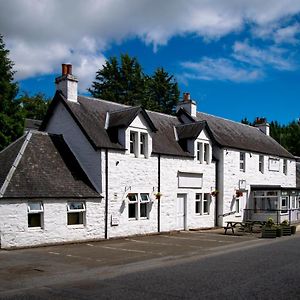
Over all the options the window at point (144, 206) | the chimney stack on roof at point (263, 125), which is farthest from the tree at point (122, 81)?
the window at point (144, 206)

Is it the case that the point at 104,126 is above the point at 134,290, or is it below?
above

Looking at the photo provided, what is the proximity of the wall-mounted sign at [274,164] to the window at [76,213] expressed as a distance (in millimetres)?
20232

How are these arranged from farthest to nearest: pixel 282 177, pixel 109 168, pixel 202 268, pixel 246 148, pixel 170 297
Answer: pixel 282 177
pixel 246 148
pixel 109 168
pixel 202 268
pixel 170 297

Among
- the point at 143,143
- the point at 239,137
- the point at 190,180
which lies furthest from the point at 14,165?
the point at 239,137

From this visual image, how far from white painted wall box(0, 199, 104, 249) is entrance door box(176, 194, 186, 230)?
6493mm

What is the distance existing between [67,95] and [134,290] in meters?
15.7

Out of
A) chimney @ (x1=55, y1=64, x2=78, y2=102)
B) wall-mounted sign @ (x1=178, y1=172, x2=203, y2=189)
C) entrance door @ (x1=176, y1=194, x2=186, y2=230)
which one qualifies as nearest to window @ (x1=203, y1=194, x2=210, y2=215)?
wall-mounted sign @ (x1=178, y1=172, x2=203, y2=189)

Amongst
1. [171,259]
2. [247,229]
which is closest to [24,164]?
Result: [171,259]

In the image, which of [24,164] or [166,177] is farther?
[166,177]

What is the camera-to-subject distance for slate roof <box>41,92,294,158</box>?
2319 cm

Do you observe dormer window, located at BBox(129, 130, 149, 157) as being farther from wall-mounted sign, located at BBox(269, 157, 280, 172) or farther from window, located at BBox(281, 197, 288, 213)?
wall-mounted sign, located at BBox(269, 157, 280, 172)

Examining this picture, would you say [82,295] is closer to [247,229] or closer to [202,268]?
[202,268]

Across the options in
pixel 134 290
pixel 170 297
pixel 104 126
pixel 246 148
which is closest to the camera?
pixel 170 297

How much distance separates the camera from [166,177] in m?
26.0
